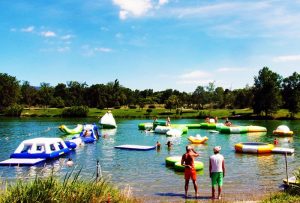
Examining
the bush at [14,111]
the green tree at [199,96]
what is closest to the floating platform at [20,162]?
the bush at [14,111]

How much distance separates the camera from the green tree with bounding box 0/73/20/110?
148 metres

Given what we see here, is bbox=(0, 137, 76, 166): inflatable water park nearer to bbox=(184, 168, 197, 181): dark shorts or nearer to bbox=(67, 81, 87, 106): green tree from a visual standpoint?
bbox=(184, 168, 197, 181): dark shorts

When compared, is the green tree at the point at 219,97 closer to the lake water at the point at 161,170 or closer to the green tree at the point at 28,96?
the green tree at the point at 28,96

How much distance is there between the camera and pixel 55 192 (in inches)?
502

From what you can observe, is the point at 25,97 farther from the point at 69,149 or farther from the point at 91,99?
the point at 69,149

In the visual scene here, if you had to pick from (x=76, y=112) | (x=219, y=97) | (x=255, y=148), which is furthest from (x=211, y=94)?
(x=255, y=148)

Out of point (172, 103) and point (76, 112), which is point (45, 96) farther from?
point (172, 103)

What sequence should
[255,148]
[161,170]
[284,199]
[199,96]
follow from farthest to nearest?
[199,96] < [255,148] < [161,170] < [284,199]

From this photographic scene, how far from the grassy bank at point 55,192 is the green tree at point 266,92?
10539 centimetres

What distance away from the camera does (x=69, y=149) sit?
40938mm

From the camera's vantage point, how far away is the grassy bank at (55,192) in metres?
12.4

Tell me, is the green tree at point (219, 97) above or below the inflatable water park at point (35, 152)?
above

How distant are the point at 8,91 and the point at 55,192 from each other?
5807 inches

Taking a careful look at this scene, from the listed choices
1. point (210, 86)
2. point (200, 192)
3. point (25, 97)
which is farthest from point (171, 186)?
point (25, 97)
